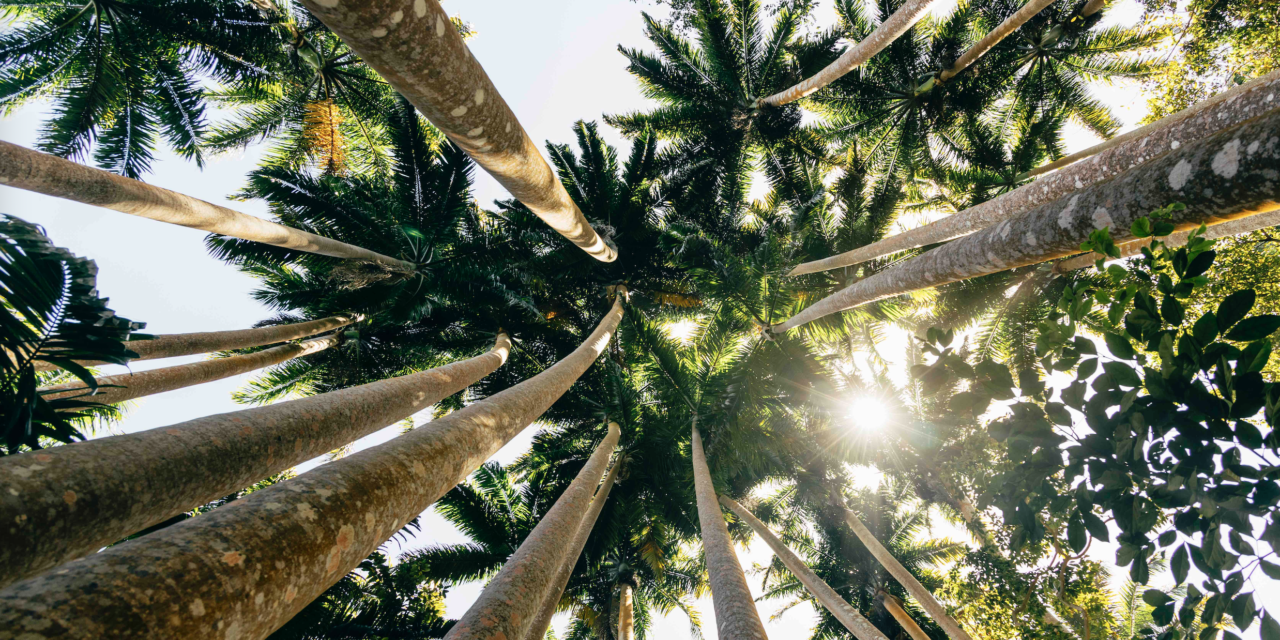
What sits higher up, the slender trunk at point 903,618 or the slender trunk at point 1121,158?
the slender trunk at point 1121,158

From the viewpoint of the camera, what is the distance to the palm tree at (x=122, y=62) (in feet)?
24.4

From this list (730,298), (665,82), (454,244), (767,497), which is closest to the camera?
(730,298)

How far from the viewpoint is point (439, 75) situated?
1892 mm

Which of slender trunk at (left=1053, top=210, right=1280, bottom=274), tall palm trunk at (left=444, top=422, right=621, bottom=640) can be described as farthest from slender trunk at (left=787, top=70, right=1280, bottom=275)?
tall palm trunk at (left=444, top=422, right=621, bottom=640)

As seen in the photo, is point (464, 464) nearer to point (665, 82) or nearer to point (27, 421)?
point (27, 421)

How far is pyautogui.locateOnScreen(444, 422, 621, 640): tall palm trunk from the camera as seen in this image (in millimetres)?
2670

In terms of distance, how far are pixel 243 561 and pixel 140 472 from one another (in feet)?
4.86

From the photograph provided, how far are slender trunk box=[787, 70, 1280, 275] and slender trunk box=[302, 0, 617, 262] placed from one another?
116 inches

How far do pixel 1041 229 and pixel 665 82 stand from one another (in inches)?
411

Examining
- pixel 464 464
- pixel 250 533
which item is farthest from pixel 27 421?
pixel 250 533

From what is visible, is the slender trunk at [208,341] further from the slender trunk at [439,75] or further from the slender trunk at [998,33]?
the slender trunk at [998,33]

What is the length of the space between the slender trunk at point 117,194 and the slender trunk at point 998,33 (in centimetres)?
1074

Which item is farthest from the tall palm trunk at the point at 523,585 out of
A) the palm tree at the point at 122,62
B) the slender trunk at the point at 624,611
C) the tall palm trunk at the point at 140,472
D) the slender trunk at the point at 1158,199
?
the palm tree at the point at 122,62

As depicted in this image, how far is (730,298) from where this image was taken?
7.76 metres
